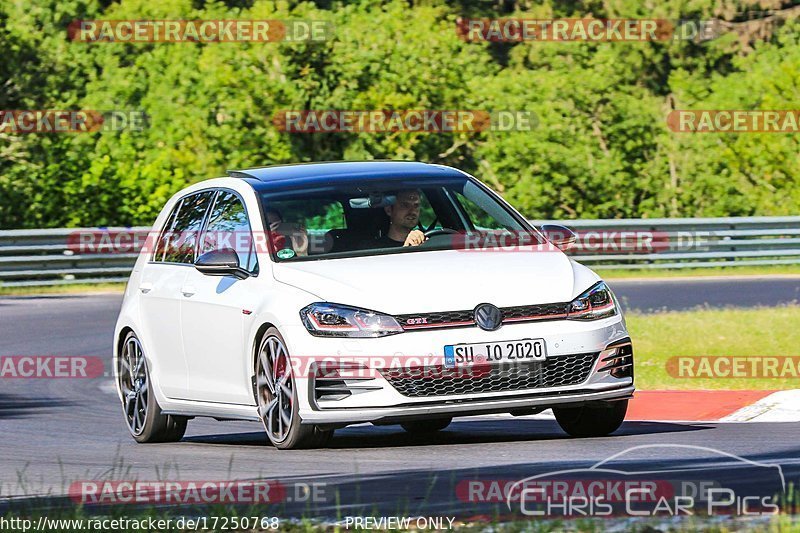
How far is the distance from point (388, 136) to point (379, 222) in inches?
1042

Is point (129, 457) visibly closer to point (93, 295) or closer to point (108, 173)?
point (93, 295)

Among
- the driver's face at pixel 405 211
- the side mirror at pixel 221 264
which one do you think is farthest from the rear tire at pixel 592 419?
the side mirror at pixel 221 264

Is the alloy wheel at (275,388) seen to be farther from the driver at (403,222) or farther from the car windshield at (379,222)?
the driver at (403,222)

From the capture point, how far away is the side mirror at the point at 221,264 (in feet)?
33.7

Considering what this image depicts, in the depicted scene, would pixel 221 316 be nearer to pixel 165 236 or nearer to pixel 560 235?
pixel 165 236

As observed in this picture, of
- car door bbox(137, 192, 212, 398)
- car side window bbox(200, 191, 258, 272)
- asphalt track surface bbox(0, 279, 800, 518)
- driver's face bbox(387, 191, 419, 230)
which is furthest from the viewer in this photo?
car door bbox(137, 192, 212, 398)

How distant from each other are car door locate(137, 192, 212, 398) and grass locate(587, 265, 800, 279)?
19080 millimetres

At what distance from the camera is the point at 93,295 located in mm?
27078

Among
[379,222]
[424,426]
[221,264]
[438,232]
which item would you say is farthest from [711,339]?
[221,264]

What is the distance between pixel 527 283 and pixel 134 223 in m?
26.0

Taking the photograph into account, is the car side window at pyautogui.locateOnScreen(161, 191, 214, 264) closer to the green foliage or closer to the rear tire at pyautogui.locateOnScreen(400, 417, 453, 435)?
the rear tire at pyautogui.locateOnScreen(400, 417, 453, 435)

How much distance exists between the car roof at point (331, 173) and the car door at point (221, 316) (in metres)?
0.22

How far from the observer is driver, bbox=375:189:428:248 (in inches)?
416

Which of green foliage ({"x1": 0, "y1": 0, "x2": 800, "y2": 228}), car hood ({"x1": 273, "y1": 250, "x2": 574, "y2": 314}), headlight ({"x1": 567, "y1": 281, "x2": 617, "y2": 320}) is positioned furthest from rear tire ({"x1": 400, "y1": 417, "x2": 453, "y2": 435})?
green foliage ({"x1": 0, "y1": 0, "x2": 800, "y2": 228})
